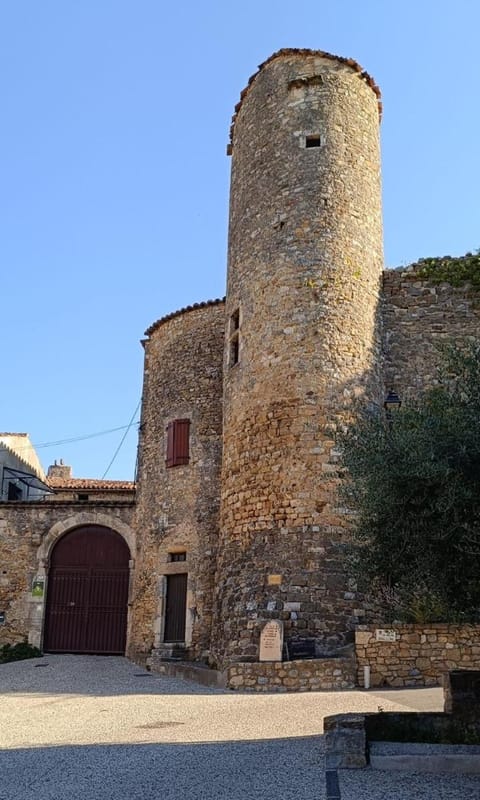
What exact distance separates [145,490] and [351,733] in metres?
12.4

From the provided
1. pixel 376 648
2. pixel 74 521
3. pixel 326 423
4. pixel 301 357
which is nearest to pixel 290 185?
pixel 301 357

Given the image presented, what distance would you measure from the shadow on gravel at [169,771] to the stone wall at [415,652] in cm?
372

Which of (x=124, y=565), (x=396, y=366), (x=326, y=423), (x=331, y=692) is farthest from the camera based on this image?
(x=124, y=565)

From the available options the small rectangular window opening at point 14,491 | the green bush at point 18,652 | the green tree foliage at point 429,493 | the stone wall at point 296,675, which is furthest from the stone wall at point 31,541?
the green tree foliage at point 429,493

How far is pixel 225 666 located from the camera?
1260 centimetres

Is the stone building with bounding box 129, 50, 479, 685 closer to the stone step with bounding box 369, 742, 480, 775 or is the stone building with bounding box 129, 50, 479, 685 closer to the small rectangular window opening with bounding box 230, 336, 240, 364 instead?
the small rectangular window opening with bounding box 230, 336, 240, 364

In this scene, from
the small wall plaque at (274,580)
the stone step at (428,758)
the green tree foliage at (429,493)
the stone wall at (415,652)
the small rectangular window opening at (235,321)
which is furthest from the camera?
the small rectangular window opening at (235,321)

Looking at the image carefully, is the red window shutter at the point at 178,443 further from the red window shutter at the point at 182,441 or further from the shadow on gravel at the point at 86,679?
the shadow on gravel at the point at 86,679

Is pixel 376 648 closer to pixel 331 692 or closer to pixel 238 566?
pixel 331 692

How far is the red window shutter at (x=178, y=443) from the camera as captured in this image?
57.0 ft

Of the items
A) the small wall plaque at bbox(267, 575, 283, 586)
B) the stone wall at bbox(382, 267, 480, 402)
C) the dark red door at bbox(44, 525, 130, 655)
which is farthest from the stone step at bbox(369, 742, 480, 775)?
the dark red door at bbox(44, 525, 130, 655)

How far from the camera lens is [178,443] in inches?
689

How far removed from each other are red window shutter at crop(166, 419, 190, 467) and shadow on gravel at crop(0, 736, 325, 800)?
10.1 metres

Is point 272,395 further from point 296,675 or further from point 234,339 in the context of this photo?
point 296,675
